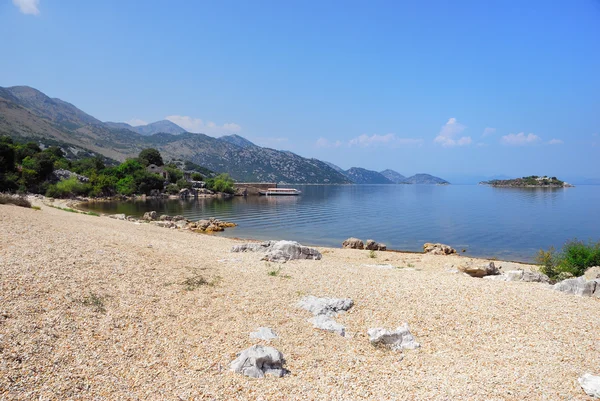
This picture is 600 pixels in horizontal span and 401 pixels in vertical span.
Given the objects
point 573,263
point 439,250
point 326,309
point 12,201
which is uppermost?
point 12,201

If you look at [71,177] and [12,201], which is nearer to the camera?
[12,201]

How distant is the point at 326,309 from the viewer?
10203 mm

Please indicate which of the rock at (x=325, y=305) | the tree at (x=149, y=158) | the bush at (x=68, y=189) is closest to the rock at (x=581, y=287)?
the rock at (x=325, y=305)

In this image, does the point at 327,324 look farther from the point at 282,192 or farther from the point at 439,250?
the point at 282,192

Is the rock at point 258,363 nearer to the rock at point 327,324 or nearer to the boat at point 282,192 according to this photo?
the rock at point 327,324

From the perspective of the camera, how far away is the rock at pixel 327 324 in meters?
9.05

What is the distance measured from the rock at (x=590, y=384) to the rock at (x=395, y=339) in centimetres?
314

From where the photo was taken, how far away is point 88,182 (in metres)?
87.4

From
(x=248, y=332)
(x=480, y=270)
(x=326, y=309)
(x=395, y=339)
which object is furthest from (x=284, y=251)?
(x=480, y=270)

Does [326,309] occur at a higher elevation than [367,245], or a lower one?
higher

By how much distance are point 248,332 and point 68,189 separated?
279ft

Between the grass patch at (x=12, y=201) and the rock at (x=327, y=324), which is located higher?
the grass patch at (x=12, y=201)

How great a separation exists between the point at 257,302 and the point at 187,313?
2.11 meters

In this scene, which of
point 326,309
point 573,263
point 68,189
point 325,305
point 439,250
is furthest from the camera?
point 68,189
